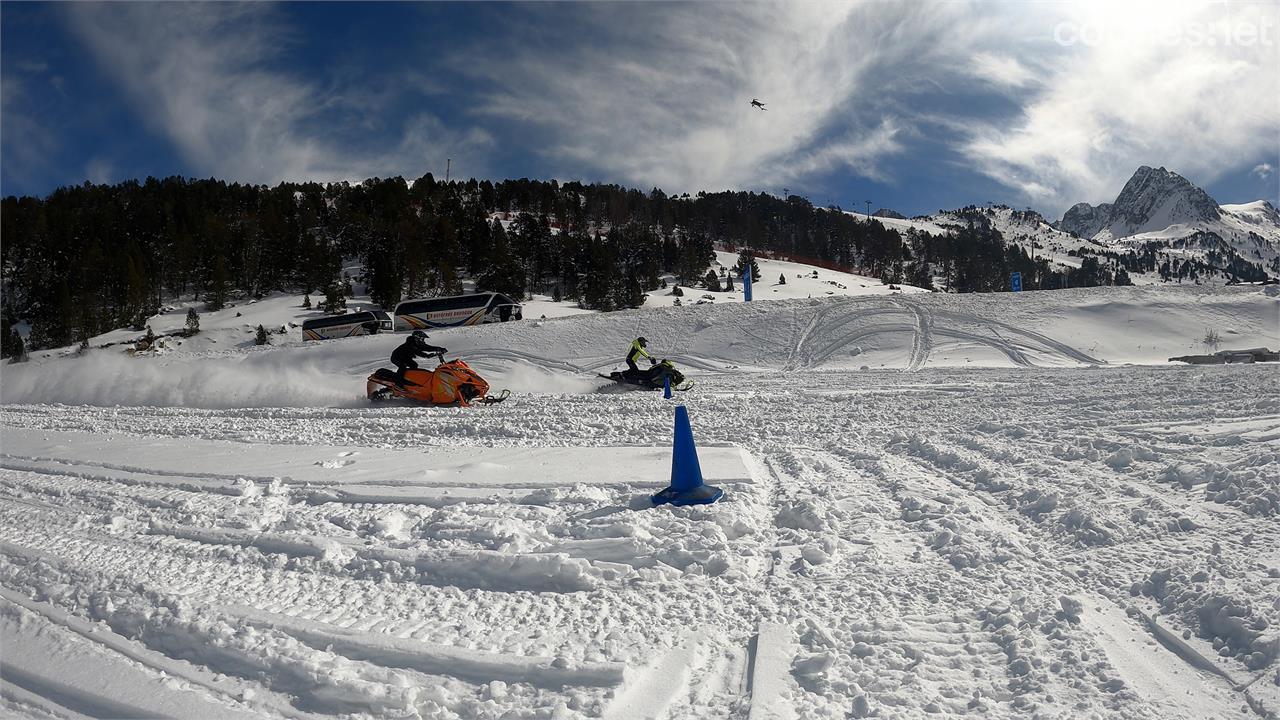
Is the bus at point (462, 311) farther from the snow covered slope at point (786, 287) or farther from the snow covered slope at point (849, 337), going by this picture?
the snow covered slope at point (786, 287)

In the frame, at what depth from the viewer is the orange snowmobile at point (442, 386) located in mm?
11180

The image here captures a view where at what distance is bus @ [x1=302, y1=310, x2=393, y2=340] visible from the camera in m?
32.1

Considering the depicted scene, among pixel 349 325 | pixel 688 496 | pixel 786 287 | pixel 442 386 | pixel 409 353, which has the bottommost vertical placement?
pixel 688 496

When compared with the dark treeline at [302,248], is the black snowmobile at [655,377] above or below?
below

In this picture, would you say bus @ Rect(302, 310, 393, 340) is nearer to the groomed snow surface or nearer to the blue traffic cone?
the groomed snow surface

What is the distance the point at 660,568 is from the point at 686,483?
4.18 feet

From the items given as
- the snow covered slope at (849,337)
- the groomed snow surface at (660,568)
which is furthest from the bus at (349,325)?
the groomed snow surface at (660,568)

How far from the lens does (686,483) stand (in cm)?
480

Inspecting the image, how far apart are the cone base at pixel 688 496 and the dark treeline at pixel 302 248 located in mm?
41198

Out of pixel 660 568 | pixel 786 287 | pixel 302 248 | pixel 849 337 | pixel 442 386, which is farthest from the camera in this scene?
pixel 786 287

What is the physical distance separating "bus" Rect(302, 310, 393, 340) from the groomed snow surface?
24764 mm

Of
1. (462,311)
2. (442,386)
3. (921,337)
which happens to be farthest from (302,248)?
(921,337)

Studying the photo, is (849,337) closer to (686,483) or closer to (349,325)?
(686,483)

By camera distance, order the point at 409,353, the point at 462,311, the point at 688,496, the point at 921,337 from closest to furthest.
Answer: the point at 688,496
the point at 409,353
the point at 921,337
the point at 462,311
